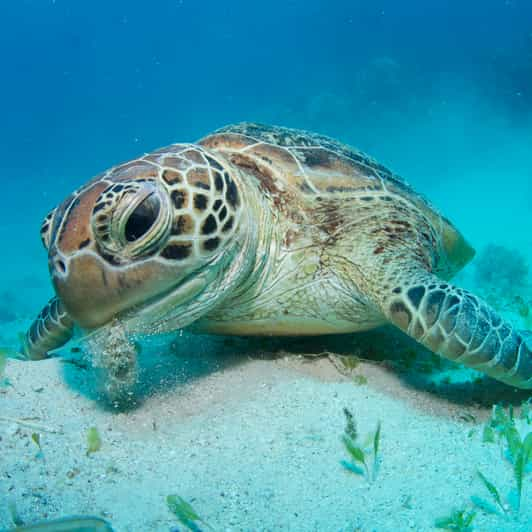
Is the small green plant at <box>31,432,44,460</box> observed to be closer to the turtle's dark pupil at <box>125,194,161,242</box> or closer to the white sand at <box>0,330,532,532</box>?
the white sand at <box>0,330,532,532</box>

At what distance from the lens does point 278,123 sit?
1539 inches

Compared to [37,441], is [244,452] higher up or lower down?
higher up

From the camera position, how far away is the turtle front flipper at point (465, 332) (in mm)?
2254

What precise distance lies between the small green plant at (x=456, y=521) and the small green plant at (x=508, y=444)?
0.14 metres

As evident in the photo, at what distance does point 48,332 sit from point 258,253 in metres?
1.98

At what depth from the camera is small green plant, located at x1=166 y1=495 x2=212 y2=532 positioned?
1.46 m

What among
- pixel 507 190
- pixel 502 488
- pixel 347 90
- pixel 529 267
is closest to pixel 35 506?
pixel 502 488

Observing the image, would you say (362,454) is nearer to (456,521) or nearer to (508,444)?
(456,521)

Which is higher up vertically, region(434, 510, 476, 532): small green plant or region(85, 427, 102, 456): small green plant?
region(434, 510, 476, 532): small green plant

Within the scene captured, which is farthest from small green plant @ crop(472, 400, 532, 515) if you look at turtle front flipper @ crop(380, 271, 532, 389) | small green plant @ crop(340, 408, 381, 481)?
small green plant @ crop(340, 408, 381, 481)

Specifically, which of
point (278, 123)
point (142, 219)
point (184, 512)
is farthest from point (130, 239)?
point (278, 123)

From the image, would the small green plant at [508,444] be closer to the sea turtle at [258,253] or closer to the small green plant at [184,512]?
the sea turtle at [258,253]

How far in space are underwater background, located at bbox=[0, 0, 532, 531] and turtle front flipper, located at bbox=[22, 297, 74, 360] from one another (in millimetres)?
677

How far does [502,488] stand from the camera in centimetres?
164
